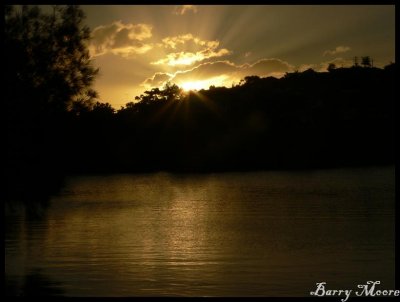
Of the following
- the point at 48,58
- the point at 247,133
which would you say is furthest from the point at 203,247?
the point at 247,133

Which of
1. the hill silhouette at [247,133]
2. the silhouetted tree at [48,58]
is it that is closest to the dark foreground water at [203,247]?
the silhouetted tree at [48,58]

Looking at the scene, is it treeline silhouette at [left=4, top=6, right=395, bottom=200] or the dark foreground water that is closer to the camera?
the dark foreground water

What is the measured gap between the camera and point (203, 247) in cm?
2114

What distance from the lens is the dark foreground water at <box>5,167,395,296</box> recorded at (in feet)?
48.9

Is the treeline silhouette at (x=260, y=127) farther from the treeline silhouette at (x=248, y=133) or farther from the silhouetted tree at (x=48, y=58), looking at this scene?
the silhouetted tree at (x=48, y=58)

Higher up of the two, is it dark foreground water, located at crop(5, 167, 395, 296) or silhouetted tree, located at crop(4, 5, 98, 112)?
silhouetted tree, located at crop(4, 5, 98, 112)

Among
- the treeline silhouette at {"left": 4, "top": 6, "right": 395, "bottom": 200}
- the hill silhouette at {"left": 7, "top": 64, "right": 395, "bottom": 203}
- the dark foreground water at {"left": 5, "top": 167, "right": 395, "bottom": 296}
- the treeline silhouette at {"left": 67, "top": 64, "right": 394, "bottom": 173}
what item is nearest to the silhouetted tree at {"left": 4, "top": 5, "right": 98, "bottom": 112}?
the dark foreground water at {"left": 5, "top": 167, "right": 395, "bottom": 296}

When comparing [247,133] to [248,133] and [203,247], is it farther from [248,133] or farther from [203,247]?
[203,247]

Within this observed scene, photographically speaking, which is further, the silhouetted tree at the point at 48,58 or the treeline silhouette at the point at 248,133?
the treeline silhouette at the point at 248,133

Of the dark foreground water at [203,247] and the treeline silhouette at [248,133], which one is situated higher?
the treeline silhouette at [248,133]

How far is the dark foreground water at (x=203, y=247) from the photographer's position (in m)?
14.9

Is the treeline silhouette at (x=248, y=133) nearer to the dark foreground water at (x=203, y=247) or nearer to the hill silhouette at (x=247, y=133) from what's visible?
the hill silhouette at (x=247, y=133)

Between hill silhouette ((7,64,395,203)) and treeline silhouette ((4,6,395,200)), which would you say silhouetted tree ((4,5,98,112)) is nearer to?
treeline silhouette ((4,6,395,200))
